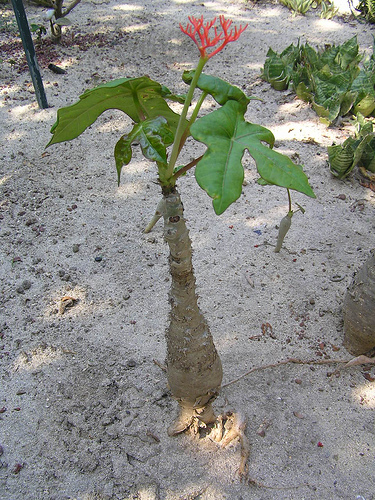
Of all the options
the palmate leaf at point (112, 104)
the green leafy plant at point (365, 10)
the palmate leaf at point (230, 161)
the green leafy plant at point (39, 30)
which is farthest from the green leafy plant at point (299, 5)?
the palmate leaf at point (230, 161)

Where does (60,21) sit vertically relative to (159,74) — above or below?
above

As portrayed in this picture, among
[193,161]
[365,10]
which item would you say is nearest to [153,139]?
[193,161]

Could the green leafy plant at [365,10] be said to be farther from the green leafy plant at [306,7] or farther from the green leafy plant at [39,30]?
the green leafy plant at [39,30]

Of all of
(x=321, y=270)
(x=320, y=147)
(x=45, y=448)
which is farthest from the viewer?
(x=320, y=147)

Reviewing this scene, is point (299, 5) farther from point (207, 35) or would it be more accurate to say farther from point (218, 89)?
point (207, 35)

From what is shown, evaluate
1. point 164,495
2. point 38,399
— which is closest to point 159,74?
point 38,399

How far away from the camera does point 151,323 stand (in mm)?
2396

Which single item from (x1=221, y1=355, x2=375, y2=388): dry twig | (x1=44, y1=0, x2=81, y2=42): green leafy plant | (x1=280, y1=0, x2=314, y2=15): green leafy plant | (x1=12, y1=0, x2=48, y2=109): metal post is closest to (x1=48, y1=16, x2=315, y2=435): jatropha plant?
(x1=221, y1=355, x2=375, y2=388): dry twig

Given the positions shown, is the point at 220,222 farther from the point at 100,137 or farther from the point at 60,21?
the point at 60,21

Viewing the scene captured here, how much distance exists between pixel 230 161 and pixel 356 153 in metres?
2.48

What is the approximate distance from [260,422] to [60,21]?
4299 millimetres

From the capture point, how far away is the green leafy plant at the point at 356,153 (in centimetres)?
312

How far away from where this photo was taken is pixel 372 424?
1.94 m

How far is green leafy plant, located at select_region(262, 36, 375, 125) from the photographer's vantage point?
12.4ft
